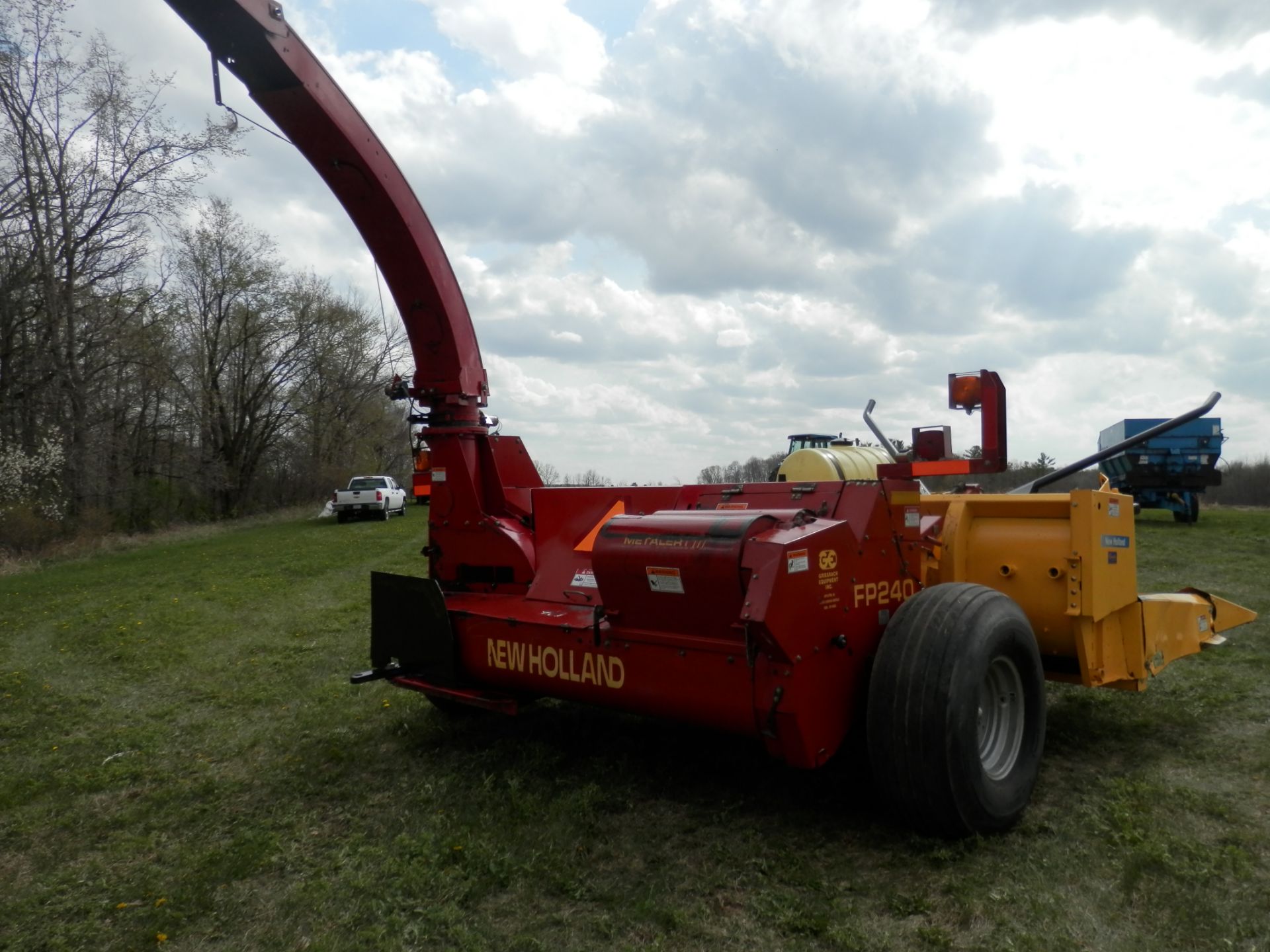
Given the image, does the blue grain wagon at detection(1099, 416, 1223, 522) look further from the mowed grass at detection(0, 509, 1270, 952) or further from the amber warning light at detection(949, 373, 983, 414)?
the amber warning light at detection(949, 373, 983, 414)

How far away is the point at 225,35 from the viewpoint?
430 centimetres

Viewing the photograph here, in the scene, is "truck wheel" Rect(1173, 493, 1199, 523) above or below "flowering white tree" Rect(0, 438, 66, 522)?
below

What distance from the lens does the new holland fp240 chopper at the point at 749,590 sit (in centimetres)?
357

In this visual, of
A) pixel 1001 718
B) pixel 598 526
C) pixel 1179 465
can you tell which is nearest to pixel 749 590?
pixel 1001 718

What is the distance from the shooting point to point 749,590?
3471 mm

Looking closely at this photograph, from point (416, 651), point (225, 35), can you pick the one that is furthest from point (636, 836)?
point (225, 35)

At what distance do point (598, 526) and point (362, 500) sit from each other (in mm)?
24380

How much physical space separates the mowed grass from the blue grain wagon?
13042 millimetres

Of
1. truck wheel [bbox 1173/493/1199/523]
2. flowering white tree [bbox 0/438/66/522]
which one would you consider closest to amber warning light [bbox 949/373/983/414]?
truck wheel [bbox 1173/493/1199/523]

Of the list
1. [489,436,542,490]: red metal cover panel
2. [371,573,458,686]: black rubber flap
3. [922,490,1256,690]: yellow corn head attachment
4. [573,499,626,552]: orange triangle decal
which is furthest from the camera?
[489,436,542,490]: red metal cover panel

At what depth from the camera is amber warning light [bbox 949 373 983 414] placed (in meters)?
4.12

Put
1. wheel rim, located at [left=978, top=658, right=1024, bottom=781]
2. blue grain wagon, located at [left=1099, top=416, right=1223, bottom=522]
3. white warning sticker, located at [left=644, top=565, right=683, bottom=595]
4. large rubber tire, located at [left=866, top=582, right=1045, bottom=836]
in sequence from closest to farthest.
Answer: large rubber tire, located at [left=866, top=582, right=1045, bottom=836] < white warning sticker, located at [left=644, top=565, right=683, bottom=595] < wheel rim, located at [left=978, top=658, right=1024, bottom=781] < blue grain wagon, located at [left=1099, top=416, right=1223, bottom=522]

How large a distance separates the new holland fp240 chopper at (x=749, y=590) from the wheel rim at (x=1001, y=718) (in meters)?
0.01

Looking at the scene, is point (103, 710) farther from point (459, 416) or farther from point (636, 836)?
point (636, 836)
